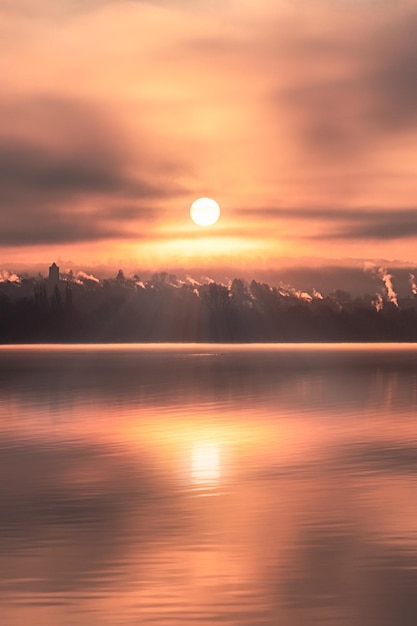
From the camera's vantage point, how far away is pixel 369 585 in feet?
79.9

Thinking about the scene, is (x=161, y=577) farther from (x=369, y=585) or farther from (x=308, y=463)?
(x=308, y=463)

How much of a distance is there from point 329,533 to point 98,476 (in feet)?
53.8

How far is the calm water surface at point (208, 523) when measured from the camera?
22688 mm

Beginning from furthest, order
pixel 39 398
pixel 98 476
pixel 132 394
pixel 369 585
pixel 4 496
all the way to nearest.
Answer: pixel 132 394 → pixel 39 398 → pixel 98 476 → pixel 4 496 → pixel 369 585

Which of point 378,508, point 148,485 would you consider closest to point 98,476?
point 148,485

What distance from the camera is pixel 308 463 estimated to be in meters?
51.1

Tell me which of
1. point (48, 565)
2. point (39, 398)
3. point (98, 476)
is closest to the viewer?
point (48, 565)

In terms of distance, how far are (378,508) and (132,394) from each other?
3214 inches

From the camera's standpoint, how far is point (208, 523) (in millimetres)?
33344

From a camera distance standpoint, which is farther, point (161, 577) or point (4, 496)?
point (4, 496)

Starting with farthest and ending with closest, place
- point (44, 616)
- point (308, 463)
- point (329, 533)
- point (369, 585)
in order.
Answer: point (308, 463)
point (329, 533)
point (369, 585)
point (44, 616)

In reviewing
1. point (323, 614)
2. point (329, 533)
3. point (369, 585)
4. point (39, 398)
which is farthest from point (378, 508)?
point (39, 398)

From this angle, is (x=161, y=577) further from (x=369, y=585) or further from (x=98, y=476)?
(x=98, y=476)

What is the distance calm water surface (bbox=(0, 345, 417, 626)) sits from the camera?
22688mm
